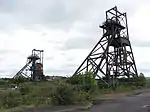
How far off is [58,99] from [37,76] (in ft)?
195

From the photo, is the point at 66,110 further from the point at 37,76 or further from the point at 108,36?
the point at 37,76

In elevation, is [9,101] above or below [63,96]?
below

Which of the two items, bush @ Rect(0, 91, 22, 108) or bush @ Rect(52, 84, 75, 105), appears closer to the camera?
bush @ Rect(0, 91, 22, 108)

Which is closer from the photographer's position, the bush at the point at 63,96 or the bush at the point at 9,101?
the bush at the point at 9,101

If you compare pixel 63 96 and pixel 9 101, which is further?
pixel 63 96

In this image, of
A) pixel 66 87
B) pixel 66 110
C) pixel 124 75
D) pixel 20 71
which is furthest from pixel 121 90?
pixel 20 71

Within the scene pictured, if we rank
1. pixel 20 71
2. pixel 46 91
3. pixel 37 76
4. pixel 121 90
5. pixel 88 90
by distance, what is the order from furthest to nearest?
pixel 20 71 → pixel 37 76 → pixel 121 90 → pixel 88 90 → pixel 46 91

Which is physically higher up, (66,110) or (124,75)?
(124,75)

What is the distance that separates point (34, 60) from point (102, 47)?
1297 inches

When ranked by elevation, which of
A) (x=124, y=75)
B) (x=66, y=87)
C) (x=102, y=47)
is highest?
(x=102, y=47)

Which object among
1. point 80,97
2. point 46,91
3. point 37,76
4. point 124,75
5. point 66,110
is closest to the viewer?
point 66,110

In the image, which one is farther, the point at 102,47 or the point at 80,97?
the point at 102,47

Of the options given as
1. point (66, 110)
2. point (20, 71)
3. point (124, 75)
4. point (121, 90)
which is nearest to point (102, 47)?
point (124, 75)

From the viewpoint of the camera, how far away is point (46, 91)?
25719mm
